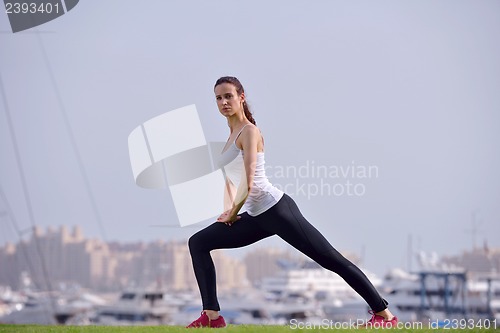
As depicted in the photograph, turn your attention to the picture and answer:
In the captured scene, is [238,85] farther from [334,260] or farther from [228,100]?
[334,260]

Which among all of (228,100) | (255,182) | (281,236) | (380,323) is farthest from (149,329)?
(228,100)

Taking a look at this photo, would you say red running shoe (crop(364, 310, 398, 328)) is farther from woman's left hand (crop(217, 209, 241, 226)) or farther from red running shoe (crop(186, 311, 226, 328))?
woman's left hand (crop(217, 209, 241, 226))

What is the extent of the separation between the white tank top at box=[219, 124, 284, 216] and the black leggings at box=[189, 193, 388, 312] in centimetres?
5

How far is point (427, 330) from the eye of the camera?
6902 millimetres

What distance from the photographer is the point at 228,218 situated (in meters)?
6.90

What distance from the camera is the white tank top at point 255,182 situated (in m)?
6.79

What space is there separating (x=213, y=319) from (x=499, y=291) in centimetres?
7623

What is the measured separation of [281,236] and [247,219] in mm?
278

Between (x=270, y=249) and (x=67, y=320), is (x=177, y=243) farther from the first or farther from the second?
(x=67, y=320)

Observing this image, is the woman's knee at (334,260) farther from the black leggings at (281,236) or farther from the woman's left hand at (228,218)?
the woman's left hand at (228,218)

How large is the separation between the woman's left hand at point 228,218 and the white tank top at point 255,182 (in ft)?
0.34

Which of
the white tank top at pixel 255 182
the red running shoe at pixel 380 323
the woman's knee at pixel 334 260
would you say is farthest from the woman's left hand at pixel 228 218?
the red running shoe at pixel 380 323

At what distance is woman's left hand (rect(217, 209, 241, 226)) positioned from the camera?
6.90 metres

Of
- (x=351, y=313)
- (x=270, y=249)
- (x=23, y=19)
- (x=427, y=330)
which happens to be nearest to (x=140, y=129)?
(x=427, y=330)
